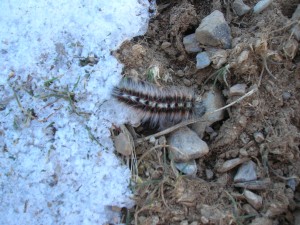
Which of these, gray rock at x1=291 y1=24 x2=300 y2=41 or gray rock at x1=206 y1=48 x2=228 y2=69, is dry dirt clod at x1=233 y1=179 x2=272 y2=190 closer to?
gray rock at x1=206 y1=48 x2=228 y2=69

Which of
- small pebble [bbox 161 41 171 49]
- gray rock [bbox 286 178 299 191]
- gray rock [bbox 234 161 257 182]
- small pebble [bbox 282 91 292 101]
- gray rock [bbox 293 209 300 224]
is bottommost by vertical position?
gray rock [bbox 293 209 300 224]

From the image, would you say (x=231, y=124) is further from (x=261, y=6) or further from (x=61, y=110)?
(x=61, y=110)

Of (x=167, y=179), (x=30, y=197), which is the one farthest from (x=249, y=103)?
(x=30, y=197)

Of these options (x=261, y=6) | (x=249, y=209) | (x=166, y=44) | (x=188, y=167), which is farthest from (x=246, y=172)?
(x=261, y=6)

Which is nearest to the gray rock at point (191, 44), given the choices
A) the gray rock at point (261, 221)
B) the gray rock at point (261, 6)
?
the gray rock at point (261, 6)

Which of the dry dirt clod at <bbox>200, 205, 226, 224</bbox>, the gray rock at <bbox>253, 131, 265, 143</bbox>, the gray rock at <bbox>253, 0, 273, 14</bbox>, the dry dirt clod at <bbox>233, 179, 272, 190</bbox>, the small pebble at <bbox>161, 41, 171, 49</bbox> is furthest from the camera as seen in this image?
the small pebble at <bbox>161, 41, 171, 49</bbox>

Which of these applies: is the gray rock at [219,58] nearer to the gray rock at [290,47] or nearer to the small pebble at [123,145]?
the gray rock at [290,47]

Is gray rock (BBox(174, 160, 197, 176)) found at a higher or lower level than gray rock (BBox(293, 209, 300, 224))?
higher

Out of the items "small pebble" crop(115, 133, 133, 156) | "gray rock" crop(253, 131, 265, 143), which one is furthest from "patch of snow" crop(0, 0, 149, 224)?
"gray rock" crop(253, 131, 265, 143)
